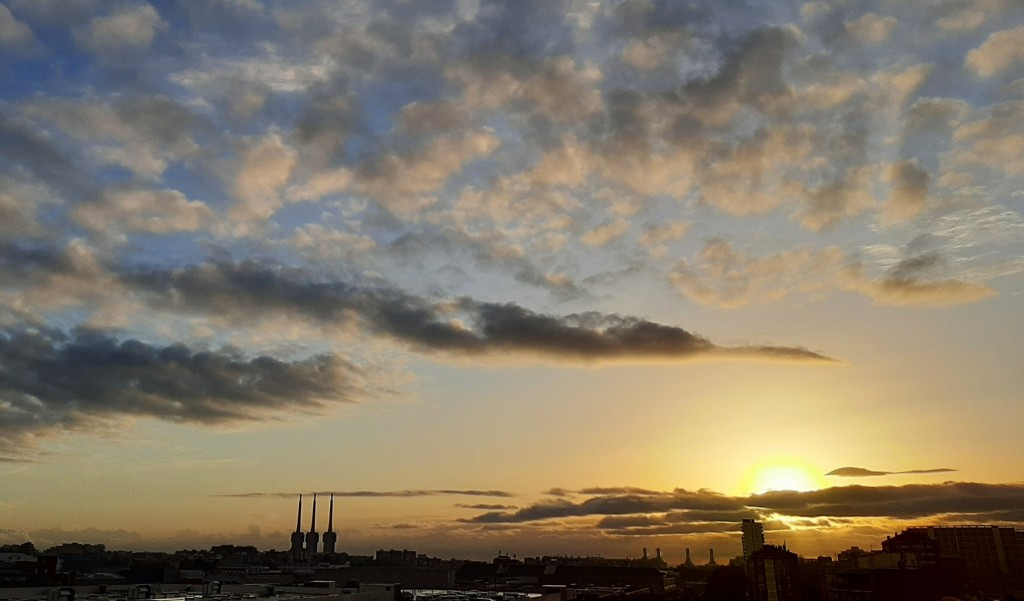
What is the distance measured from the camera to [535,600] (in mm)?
108938

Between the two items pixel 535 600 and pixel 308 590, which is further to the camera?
pixel 535 600

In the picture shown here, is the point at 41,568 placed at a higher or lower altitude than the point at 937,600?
higher

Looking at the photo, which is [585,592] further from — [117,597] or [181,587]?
[117,597]

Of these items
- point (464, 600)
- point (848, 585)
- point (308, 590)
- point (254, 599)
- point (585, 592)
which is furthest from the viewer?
point (848, 585)

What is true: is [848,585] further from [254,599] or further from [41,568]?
[41,568]

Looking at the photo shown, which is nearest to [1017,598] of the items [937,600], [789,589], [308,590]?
[937,600]

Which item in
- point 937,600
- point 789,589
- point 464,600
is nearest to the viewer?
point 464,600

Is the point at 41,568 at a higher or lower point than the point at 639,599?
higher

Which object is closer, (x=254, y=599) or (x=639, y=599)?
(x=254, y=599)

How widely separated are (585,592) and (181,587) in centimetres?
8383

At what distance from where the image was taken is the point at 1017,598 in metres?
128

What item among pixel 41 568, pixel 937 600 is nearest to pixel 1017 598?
pixel 937 600

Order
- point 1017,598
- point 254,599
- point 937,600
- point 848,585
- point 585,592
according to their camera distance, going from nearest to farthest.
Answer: point 254,599 < point 1017,598 < point 937,600 < point 585,592 < point 848,585

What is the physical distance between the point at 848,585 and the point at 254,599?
155164 millimetres
